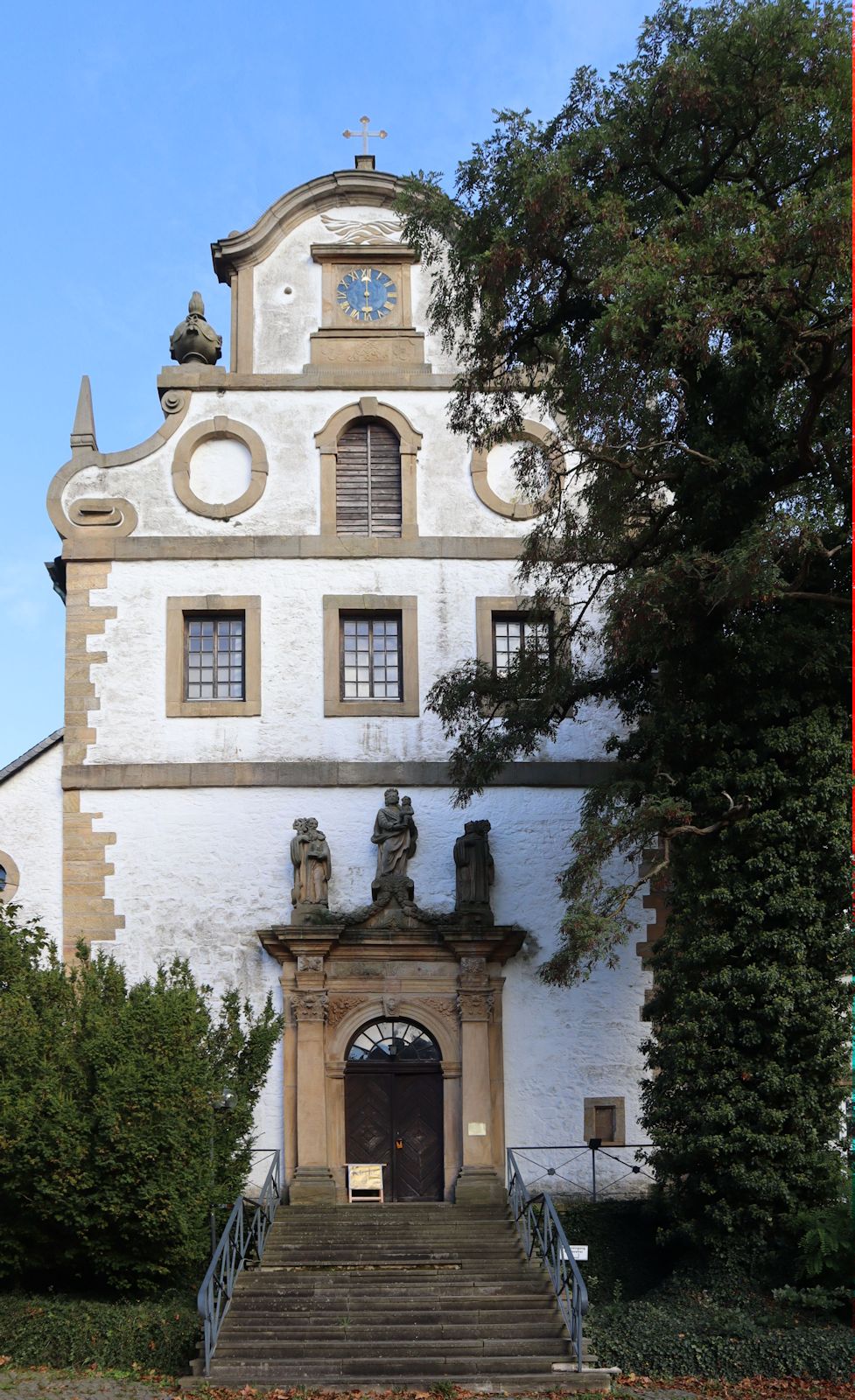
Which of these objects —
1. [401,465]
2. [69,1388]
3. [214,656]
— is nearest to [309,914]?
[214,656]

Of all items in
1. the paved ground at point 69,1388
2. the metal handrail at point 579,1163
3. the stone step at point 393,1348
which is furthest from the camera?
the metal handrail at point 579,1163

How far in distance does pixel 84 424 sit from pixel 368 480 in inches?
134

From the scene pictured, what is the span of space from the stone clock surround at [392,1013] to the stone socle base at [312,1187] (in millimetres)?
52

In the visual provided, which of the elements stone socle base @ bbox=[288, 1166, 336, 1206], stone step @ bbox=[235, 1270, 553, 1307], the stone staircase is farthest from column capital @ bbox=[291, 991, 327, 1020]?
stone step @ bbox=[235, 1270, 553, 1307]

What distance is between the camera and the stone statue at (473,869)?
20.4 m

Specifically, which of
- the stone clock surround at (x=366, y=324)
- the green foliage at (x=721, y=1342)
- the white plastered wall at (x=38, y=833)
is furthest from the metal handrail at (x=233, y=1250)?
the stone clock surround at (x=366, y=324)

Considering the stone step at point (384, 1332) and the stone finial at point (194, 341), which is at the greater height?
the stone finial at point (194, 341)

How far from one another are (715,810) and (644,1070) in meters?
3.99

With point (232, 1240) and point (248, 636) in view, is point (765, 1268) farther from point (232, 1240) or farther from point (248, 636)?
point (248, 636)

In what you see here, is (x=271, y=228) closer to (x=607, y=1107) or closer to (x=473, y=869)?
(x=473, y=869)

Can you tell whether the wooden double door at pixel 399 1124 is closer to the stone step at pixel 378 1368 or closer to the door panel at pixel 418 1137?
the door panel at pixel 418 1137

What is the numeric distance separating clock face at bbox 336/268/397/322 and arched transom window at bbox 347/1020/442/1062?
8367 mm

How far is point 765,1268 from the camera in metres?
16.1

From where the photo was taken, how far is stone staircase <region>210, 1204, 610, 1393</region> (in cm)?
1506
